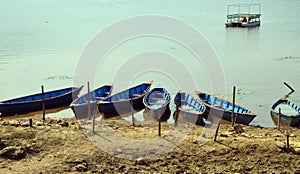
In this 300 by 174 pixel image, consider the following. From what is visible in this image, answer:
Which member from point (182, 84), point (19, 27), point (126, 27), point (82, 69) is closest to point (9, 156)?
point (182, 84)

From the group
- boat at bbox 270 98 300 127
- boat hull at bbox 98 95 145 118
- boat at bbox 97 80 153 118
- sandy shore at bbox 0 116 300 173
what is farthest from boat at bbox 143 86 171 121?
boat at bbox 270 98 300 127

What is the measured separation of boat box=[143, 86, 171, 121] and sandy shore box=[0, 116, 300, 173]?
4.16m

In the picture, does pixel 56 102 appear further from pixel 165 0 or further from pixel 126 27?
pixel 165 0

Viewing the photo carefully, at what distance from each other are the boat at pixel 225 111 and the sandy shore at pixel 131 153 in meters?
3.68

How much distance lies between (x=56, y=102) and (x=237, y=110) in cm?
934

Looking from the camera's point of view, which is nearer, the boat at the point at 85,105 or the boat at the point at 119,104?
the boat at the point at 85,105

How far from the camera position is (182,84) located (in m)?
24.0

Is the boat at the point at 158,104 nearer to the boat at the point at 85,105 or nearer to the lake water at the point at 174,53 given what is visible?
the boat at the point at 85,105

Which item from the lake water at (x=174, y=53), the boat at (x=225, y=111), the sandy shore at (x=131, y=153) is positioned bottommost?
the sandy shore at (x=131, y=153)

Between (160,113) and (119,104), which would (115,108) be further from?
(160,113)

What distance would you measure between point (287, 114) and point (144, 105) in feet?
22.8

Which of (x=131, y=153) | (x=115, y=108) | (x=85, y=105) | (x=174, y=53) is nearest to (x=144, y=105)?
(x=115, y=108)

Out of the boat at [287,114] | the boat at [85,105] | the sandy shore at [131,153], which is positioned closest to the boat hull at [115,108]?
Result: the boat at [85,105]

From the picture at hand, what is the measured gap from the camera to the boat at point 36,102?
58.4 feet
